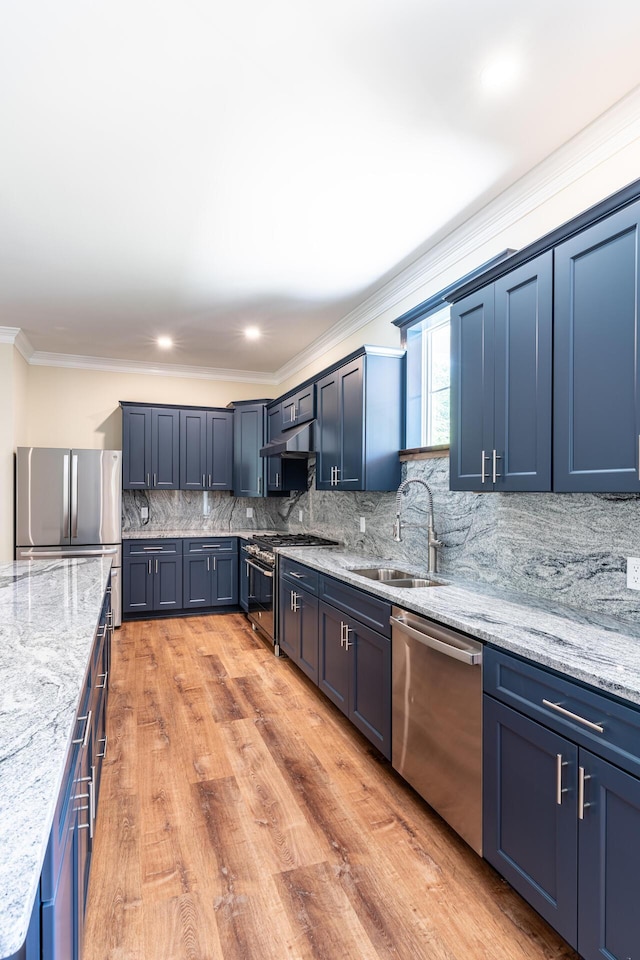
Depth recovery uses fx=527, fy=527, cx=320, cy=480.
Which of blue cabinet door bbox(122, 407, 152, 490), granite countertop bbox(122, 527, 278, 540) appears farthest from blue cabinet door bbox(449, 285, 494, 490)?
blue cabinet door bbox(122, 407, 152, 490)

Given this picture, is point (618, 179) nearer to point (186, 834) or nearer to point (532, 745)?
point (532, 745)

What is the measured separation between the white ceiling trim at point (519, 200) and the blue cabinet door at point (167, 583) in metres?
3.19

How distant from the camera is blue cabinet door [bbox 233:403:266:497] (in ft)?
19.5

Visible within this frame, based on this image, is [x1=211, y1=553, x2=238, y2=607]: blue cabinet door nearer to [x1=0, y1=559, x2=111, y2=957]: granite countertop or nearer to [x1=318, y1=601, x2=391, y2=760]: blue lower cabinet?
[x1=318, y1=601, x2=391, y2=760]: blue lower cabinet

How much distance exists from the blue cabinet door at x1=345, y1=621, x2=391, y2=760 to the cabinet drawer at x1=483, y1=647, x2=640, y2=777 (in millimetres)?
811

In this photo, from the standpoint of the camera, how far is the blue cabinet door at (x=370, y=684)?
254 cm

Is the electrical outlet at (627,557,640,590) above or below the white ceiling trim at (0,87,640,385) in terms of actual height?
below

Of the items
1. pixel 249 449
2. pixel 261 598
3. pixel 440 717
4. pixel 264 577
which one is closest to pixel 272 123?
pixel 440 717

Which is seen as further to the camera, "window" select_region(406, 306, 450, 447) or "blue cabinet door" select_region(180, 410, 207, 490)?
"blue cabinet door" select_region(180, 410, 207, 490)

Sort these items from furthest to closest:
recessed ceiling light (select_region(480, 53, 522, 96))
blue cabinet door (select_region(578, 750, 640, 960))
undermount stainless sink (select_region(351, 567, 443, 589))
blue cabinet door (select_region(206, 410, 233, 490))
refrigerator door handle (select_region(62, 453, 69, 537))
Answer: blue cabinet door (select_region(206, 410, 233, 490))
refrigerator door handle (select_region(62, 453, 69, 537))
undermount stainless sink (select_region(351, 567, 443, 589))
recessed ceiling light (select_region(480, 53, 522, 96))
blue cabinet door (select_region(578, 750, 640, 960))

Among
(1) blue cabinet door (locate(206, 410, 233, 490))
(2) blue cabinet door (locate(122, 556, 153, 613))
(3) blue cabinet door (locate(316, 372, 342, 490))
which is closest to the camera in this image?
(3) blue cabinet door (locate(316, 372, 342, 490))

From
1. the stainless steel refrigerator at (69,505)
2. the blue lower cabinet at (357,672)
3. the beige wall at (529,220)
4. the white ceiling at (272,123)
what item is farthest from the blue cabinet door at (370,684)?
the stainless steel refrigerator at (69,505)

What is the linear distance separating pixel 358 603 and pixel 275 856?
1.19 m

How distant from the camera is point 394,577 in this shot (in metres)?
Result: 3.28
